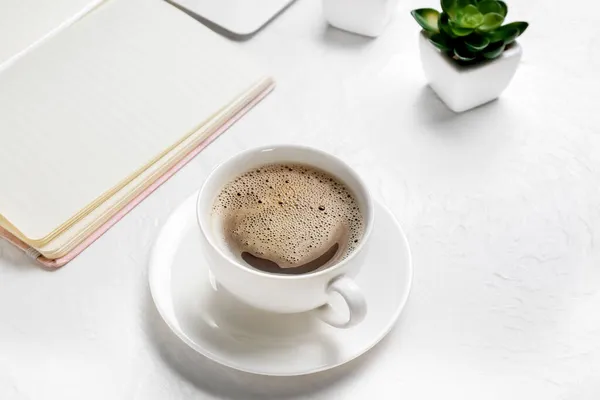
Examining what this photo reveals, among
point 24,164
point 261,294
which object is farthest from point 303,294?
point 24,164

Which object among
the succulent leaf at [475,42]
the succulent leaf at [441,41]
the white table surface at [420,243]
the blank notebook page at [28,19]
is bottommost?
the white table surface at [420,243]

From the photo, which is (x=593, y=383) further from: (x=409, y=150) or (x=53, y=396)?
(x=53, y=396)

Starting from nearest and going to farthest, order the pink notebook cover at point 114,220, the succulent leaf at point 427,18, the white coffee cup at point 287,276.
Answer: the white coffee cup at point 287,276, the pink notebook cover at point 114,220, the succulent leaf at point 427,18

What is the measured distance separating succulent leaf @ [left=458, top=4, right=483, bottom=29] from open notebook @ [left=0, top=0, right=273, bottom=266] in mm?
211

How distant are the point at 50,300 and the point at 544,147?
506 millimetres

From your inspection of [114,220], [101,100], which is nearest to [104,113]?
[101,100]

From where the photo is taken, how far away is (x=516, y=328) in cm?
65

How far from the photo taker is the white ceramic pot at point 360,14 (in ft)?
2.80

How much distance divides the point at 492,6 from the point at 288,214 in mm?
323

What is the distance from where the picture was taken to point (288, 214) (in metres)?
0.63

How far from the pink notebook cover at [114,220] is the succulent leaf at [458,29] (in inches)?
8.6

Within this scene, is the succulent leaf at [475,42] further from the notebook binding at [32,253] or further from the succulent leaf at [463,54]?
the notebook binding at [32,253]

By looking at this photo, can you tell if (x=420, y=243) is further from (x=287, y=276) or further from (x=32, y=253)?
(x=32, y=253)

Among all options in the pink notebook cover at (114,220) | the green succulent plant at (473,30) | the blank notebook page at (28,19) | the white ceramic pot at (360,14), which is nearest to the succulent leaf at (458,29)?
the green succulent plant at (473,30)
